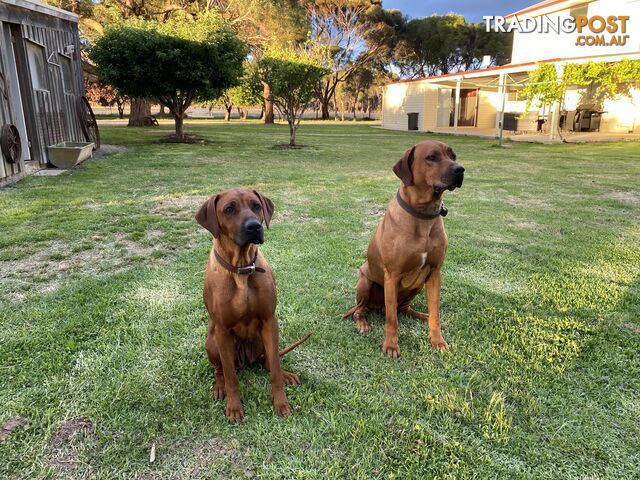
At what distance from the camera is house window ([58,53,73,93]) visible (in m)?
11.1

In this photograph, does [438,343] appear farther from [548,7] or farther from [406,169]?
[548,7]

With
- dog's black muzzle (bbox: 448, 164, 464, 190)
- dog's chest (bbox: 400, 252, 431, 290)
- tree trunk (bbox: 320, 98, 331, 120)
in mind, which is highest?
tree trunk (bbox: 320, 98, 331, 120)

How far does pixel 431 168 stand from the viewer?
8.16 feet

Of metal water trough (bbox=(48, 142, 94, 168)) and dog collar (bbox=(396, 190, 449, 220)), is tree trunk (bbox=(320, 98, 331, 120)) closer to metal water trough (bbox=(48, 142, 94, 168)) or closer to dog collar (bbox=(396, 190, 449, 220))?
metal water trough (bbox=(48, 142, 94, 168))

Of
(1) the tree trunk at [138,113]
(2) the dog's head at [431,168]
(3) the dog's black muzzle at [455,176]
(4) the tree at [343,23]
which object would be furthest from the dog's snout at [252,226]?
(4) the tree at [343,23]

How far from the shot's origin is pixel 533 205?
264 inches

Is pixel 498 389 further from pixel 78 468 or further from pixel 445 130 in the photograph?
pixel 445 130

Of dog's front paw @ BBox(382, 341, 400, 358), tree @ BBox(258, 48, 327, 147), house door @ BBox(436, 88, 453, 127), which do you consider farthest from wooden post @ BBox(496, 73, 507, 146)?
dog's front paw @ BBox(382, 341, 400, 358)

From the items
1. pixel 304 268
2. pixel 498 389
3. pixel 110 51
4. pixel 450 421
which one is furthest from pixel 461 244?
pixel 110 51

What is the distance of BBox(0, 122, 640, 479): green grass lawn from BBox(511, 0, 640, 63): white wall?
1769cm

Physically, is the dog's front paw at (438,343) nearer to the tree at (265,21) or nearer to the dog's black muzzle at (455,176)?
the dog's black muzzle at (455,176)

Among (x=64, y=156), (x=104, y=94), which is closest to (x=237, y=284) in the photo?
(x=64, y=156)

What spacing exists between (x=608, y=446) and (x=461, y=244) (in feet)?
9.70

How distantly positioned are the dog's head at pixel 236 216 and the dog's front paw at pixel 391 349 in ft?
3.85
